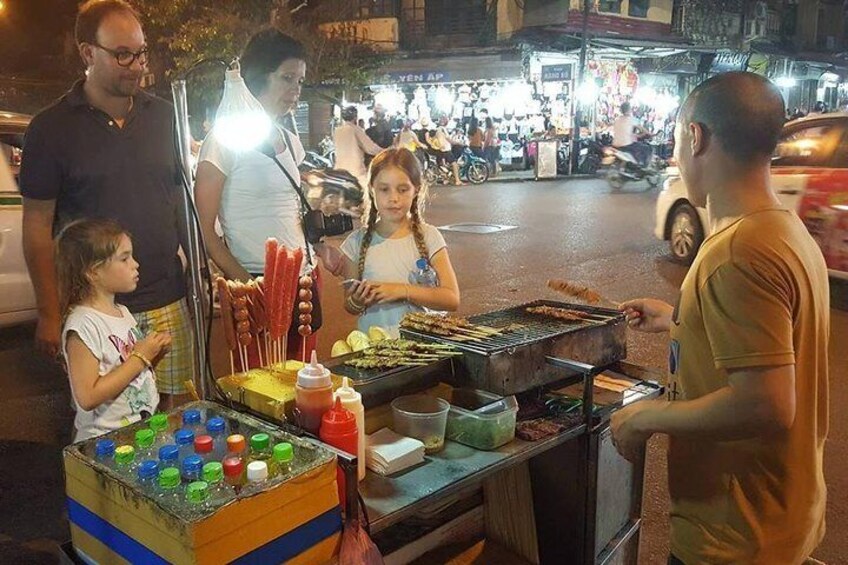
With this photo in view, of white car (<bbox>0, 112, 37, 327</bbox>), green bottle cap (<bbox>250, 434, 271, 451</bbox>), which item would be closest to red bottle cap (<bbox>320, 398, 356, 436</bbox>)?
green bottle cap (<bbox>250, 434, 271, 451</bbox>)

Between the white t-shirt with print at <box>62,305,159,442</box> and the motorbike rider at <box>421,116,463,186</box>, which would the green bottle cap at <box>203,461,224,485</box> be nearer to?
the white t-shirt with print at <box>62,305,159,442</box>

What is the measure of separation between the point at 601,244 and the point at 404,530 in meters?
8.54

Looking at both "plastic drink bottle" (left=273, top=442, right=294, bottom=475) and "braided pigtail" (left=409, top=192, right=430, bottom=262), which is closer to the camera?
"plastic drink bottle" (left=273, top=442, right=294, bottom=475)

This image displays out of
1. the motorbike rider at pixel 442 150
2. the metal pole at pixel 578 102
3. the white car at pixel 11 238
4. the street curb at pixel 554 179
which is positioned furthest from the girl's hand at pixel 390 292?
the metal pole at pixel 578 102

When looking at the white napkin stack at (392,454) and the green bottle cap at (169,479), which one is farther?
the white napkin stack at (392,454)

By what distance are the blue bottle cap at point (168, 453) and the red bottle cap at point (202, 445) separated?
1.8 inches

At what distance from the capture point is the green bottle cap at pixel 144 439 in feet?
6.04

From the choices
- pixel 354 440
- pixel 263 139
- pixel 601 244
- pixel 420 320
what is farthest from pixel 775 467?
pixel 601 244

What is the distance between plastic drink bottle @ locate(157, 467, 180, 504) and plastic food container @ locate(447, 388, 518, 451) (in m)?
Result: 0.95

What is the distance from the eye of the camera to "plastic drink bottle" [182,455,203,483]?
5.43 feet

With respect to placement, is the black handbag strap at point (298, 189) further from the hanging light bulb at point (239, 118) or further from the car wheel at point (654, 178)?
the car wheel at point (654, 178)

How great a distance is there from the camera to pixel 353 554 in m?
1.73

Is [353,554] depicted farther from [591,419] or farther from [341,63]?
[341,63]

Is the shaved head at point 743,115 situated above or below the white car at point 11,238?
above
